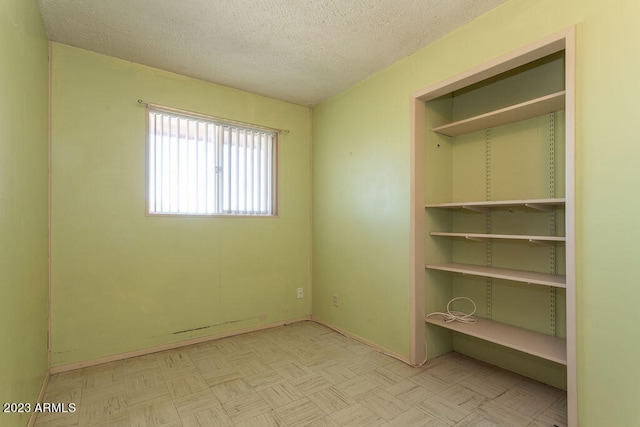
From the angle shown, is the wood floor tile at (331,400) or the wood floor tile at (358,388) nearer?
the wood floor tile at (331,400)

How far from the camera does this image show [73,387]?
6.86 feet

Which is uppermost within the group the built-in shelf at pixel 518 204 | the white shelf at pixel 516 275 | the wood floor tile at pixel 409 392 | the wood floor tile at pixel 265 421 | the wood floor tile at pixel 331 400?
the built-in shelf at pixel 518 204

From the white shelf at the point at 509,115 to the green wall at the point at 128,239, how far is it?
1889 mm

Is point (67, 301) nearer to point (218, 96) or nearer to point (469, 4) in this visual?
point (218, 96)

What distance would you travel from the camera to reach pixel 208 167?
298 centimetres

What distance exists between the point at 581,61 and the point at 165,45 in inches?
105

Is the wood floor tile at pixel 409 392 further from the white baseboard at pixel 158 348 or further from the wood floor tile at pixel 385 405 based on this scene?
the white baseboard at pixel 158 348

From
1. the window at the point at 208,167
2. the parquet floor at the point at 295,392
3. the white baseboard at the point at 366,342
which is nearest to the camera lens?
the parquet floor at the point at 295,392

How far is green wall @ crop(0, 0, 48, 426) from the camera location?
1.26 metres

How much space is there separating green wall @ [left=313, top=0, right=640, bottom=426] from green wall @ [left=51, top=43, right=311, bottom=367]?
37.8 inches

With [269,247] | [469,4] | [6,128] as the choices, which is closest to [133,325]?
[269,247]

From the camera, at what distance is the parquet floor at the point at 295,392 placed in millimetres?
1785

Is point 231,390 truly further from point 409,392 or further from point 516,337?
point 516,337

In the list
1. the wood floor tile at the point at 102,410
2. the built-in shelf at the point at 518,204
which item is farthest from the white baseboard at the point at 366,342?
the wood floor tile at the point at 102,410
